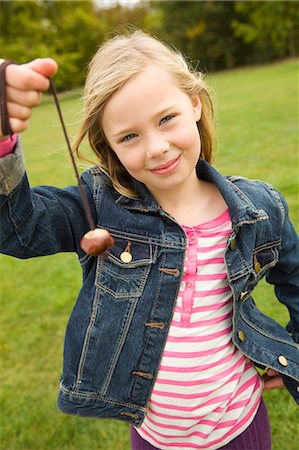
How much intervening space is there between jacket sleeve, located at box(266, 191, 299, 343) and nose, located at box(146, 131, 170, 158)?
474 mm

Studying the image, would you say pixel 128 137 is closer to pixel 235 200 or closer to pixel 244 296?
pixel 235 200

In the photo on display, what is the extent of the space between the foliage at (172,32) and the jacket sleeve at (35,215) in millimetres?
27434

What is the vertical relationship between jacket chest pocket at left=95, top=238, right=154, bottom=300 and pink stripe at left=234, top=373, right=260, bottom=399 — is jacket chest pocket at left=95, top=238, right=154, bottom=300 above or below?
above

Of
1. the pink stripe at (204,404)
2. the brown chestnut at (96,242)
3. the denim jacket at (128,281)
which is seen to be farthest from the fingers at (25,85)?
the pink stripe at (204,404)

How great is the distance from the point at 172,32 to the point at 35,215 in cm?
3246

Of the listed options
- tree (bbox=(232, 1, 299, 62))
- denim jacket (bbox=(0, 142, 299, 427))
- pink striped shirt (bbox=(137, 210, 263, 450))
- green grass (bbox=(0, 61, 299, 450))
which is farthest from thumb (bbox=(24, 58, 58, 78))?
tree (bbox=(232, 1, 299, 62))

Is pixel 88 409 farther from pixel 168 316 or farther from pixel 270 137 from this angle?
pixel 270 137

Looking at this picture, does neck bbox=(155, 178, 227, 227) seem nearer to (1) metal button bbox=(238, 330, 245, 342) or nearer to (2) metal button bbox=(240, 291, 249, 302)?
(2) metal button bbox=(240, 291, 249, 302)

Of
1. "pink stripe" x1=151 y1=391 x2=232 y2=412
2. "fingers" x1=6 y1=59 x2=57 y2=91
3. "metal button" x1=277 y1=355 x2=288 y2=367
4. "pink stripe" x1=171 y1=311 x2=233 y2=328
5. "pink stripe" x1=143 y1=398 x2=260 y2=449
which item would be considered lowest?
"pink stripe" x1=143 y1=398 x2=260 y2=449

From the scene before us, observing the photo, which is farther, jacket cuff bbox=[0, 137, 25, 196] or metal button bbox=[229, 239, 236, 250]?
metal button bbox=[229, 239, 236, 250]

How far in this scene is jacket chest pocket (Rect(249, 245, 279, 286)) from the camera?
1.58 meters

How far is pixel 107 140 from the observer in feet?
5.00

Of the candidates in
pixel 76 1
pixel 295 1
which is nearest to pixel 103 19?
pixel 76 1

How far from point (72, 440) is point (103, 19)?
36.8 meters
